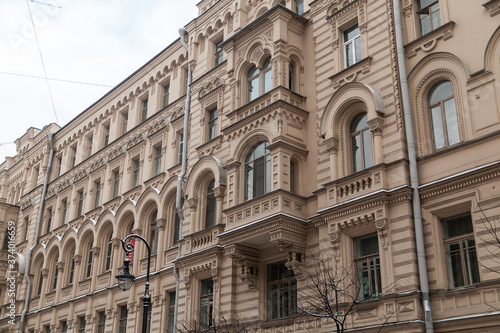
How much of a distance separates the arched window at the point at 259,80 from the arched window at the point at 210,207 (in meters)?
4.56

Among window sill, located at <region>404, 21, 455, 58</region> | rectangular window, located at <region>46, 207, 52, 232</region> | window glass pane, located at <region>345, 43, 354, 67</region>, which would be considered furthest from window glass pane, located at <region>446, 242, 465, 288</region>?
rectangular window, located at <region>46, 207, 52, 232</region>

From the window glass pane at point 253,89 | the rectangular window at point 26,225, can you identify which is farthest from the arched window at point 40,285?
the window glass pane at point 253,89

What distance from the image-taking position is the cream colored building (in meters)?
17.5

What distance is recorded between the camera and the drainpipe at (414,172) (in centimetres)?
1692

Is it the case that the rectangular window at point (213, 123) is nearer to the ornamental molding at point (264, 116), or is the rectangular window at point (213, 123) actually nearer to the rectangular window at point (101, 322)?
the ornamental molding at point (264, 116)

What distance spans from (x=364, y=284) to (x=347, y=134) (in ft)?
18.5

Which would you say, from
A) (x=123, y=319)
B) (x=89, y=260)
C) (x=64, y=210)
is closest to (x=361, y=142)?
(x=123, y=319)

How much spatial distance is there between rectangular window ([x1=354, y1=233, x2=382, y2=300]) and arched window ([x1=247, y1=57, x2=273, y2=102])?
8365 mm

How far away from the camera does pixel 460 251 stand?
56.5 feet

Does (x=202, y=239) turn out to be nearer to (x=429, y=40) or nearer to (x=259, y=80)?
(x=259, y=80)

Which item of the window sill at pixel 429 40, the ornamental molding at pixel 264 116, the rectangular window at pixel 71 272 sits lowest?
the rectangular window at pixel 71 272

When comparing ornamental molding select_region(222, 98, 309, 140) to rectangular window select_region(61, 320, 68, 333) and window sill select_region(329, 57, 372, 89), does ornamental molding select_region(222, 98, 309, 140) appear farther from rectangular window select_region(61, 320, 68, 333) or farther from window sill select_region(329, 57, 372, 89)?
rectangular window select_region(61, 320, 68, 333)

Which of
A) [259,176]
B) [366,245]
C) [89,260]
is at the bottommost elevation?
[366,245]

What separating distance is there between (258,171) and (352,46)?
20.5 ft
